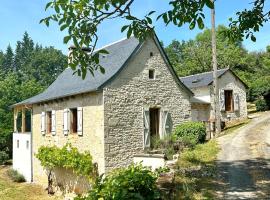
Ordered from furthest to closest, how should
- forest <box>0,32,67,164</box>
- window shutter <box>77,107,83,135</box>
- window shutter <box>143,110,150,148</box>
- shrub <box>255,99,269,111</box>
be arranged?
forest <box>0,32,67,164</box>
shrub <box>255,99,269,111</box>
window shutter <box>77,107,83,135</box>
window shutter <box>143,110,150,148</box>

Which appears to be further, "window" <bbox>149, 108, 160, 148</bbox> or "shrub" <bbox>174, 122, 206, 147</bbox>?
"window" <bbox>149, 108, 160, 148</bbox>

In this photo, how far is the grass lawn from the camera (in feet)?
60.5

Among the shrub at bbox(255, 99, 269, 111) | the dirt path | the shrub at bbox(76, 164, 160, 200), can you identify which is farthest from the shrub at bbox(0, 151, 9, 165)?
the shrub at bbox(76, 164, 160, 200)

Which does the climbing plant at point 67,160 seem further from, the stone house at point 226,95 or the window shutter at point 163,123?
the stone house at point 226,95

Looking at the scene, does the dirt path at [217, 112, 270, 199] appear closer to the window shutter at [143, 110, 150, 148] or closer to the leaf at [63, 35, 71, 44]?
the window shutter at [143, 110, 150, 148]

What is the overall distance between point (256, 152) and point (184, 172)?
430cm

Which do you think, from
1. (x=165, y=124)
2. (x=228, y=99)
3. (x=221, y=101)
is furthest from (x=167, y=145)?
(x=228, y=99)

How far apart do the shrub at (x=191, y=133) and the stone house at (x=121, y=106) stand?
0.86m

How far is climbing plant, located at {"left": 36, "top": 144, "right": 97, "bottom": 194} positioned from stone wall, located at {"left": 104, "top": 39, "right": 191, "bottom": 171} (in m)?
1.13

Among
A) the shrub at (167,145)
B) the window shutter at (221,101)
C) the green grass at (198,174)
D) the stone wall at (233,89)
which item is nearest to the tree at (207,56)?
the stone wall at (233,89)

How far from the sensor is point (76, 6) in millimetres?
4168

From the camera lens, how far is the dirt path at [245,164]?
300 inches

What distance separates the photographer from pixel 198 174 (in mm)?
9266

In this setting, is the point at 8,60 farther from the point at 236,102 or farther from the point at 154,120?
the point at 154,120
